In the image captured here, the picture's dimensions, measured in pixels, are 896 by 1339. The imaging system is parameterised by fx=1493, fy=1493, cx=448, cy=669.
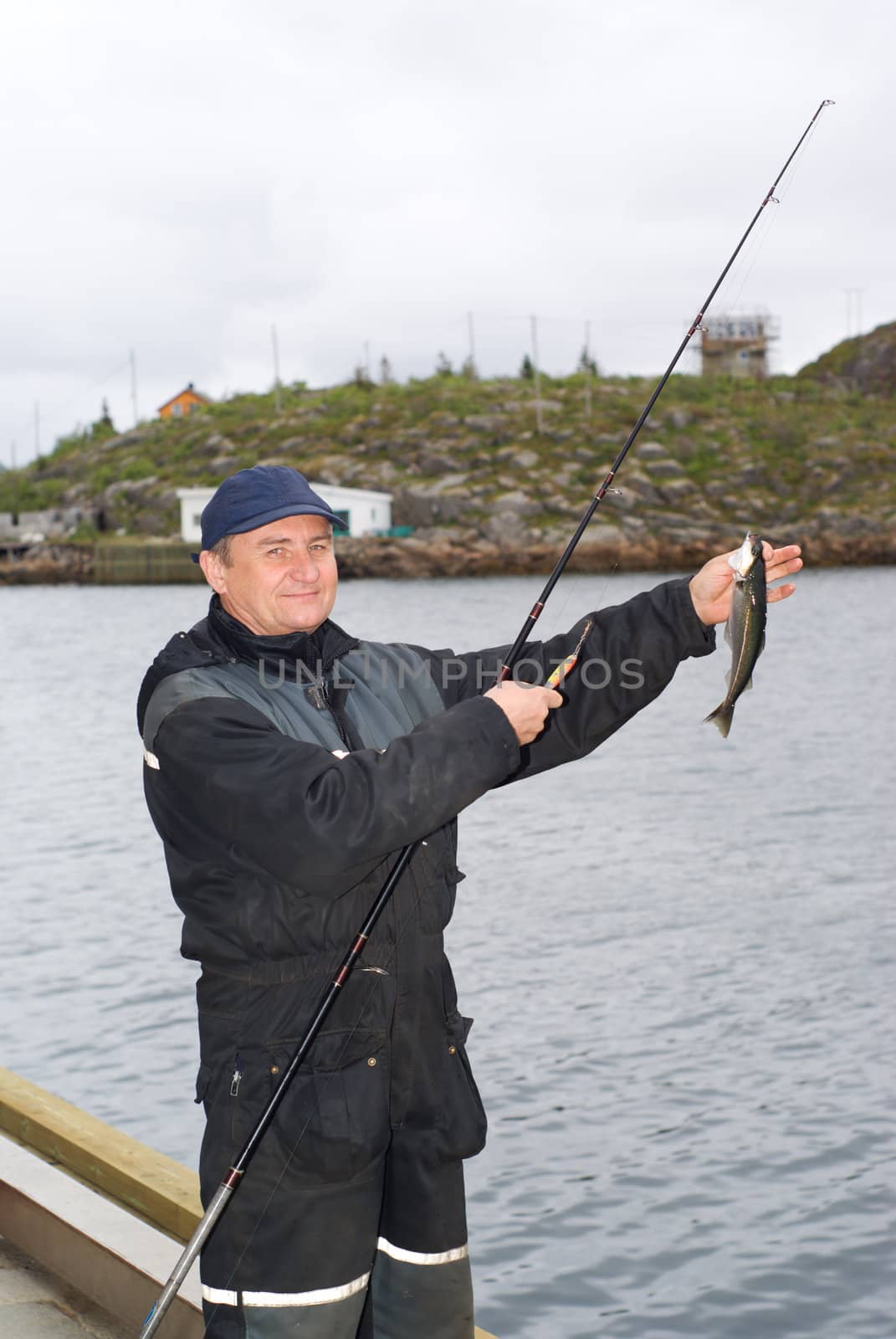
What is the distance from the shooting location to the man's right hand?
284cm

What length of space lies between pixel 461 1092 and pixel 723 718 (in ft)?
3.72

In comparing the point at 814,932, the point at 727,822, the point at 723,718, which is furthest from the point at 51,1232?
the point at 727,822

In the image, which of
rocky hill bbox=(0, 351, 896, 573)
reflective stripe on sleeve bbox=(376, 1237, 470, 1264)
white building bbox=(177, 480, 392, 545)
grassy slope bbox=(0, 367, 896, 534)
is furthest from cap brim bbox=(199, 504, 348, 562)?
grassy slope bbox=(0, 367, 896, 534)

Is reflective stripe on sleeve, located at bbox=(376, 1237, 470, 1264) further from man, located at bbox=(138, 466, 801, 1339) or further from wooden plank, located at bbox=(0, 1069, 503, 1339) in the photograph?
wooden plank, located at bbox=(0, 1069, 503, 1339)

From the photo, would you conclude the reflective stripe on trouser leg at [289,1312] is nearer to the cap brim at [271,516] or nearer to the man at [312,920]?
the man at [312,920]

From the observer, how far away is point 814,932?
45.0 ft

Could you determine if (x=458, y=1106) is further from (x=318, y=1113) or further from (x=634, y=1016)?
(x=634, y=1016)

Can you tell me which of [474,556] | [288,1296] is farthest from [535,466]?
[288,1296]

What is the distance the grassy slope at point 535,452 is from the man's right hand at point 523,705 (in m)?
84.0

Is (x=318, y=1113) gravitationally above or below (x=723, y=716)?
below

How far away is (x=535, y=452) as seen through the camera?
9331 cm

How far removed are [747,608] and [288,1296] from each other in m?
1.69

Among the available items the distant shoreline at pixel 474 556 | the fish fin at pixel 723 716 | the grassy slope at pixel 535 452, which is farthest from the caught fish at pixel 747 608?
the grassy slope at pixel 535 452

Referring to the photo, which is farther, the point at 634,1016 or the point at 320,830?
the point at 634,1016
